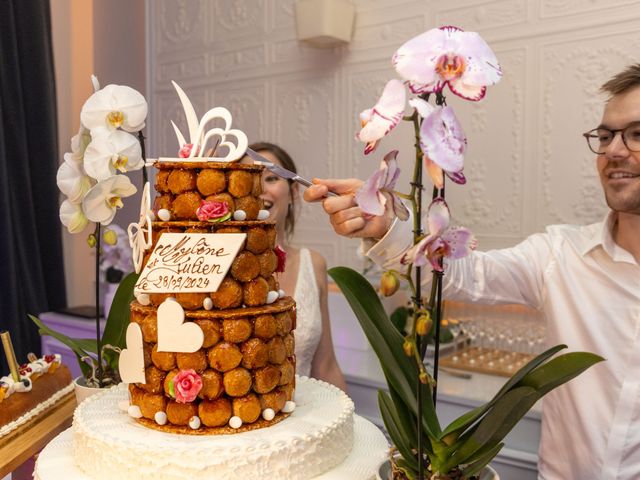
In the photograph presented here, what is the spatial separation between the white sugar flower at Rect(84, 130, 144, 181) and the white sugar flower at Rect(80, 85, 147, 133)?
0.09 ft

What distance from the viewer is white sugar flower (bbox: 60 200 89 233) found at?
1245 mm

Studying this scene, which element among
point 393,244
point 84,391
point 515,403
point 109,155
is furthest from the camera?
point 84,391

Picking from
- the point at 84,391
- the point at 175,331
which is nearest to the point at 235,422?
the point at 175,331

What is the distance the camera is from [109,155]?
3.86 ft

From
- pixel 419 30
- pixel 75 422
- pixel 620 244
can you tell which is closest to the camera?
pixel 75 422

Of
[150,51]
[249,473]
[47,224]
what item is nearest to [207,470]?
[249,473]

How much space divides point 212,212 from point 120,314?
0.51 metres

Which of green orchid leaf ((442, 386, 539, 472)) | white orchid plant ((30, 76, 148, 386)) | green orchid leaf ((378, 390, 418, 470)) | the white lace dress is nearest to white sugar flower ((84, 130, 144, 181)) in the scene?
white orchid plant ((30, 76, 148, 386))

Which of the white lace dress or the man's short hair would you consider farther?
the white lace dress

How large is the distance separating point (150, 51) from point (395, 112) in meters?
3.73

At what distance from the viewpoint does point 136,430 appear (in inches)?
38.3

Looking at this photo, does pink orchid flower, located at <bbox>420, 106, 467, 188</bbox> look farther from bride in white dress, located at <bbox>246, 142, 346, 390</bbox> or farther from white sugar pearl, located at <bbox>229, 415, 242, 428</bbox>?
bride in white dress, located at <bbox>246, 142, 346, 390</bbox>

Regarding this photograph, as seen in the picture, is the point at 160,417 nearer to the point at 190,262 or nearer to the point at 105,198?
the point at 190,262

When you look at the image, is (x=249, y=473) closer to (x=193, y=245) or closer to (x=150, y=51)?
Answer: (x=193, y=245)
